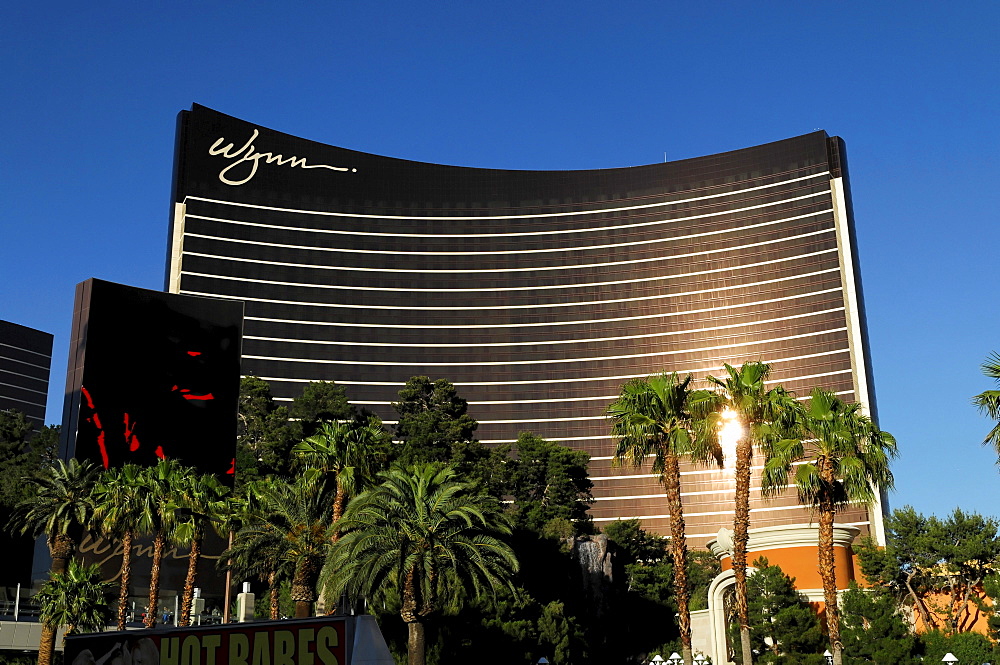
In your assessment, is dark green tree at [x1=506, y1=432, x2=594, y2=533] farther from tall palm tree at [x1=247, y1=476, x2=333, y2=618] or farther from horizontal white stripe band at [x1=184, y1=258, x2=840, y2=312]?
tall palm tree at [x1=247, y1=476, x2=333, y2=618]

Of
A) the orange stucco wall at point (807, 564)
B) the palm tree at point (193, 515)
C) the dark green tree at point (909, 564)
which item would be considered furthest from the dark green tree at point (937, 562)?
the palm tree at point (193, 515)

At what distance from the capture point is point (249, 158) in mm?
148000

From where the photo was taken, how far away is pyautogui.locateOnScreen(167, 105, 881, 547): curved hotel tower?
141 meters

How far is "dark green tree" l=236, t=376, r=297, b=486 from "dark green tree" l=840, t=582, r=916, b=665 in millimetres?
55430

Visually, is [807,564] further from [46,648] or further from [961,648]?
[46,648]

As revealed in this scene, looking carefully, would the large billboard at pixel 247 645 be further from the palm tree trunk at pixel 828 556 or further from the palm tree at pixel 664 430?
the palm tree trunk at pixel 828 556

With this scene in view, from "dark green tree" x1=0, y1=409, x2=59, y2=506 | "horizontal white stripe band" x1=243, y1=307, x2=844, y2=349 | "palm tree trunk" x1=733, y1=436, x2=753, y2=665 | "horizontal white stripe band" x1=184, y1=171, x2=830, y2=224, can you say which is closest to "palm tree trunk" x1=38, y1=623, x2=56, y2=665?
"palm tree trunk" x1=733, y1=436, x2=753, y2=665

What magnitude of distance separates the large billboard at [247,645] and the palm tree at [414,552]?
635 inches

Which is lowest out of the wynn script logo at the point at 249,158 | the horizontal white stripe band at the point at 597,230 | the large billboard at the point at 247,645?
the large billboard at the point at 247,645

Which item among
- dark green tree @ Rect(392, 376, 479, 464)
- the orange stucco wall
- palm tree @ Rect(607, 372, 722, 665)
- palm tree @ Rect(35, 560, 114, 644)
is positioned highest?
dark green tree @ Rect(392, 376, 479, 464)

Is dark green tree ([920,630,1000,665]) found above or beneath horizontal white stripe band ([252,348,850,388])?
beneath

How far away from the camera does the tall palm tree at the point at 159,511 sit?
189 feet

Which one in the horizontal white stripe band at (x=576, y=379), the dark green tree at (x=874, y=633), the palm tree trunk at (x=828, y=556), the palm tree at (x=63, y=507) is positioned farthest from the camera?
the horizontal white stripe band at (x=576, y=379)

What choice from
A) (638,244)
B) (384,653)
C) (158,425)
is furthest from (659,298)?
(384,653)
